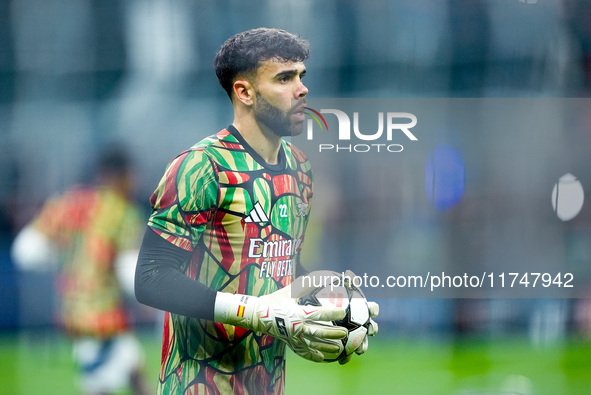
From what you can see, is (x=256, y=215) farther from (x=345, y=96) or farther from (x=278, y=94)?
(x=345, y=96)

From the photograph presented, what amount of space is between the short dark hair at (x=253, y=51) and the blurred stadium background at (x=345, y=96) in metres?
0.06

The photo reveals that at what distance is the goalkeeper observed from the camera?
5.38ft

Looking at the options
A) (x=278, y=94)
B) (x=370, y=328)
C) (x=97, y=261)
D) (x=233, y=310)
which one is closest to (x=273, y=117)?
(x=278, y=94)

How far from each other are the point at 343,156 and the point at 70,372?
1.22m

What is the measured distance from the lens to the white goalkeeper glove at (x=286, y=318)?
64.0 inches

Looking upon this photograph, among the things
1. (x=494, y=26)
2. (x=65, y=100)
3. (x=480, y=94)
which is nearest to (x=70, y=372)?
(x=65, y=100)

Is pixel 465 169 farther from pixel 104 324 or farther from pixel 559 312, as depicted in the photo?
pixel 104 324

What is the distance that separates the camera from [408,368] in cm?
207

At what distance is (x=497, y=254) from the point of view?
1980mm

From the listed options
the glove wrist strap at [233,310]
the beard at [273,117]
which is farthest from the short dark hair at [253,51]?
the glove wrist strap at [233,310]

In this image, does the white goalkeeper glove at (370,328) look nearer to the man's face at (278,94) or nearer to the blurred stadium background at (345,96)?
the blurred stadium background at (345,96)

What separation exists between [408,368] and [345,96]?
0.99 m

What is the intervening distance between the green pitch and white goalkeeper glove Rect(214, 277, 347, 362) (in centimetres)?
38

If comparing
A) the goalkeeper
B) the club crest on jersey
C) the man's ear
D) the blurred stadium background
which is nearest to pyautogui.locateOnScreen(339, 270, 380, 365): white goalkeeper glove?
the goalkeeper
